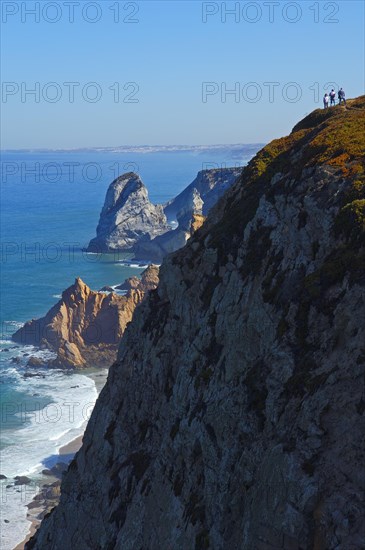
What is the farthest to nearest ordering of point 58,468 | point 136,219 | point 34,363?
point 136,219 < point 34,363 < point 58,468

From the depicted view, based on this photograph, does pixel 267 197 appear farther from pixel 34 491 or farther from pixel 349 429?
pixel 34 491

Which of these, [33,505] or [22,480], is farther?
[22,480]

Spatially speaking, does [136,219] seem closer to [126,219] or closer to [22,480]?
[126,219]

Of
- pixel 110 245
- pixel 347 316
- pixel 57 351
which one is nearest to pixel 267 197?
pixel 347 316

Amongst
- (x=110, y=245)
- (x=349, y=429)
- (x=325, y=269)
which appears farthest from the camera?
(x=110, y=245)

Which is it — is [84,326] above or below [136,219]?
below

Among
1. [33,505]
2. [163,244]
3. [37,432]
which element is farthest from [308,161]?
[163,244]

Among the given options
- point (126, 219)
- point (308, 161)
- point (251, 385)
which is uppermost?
point (308, 161)
